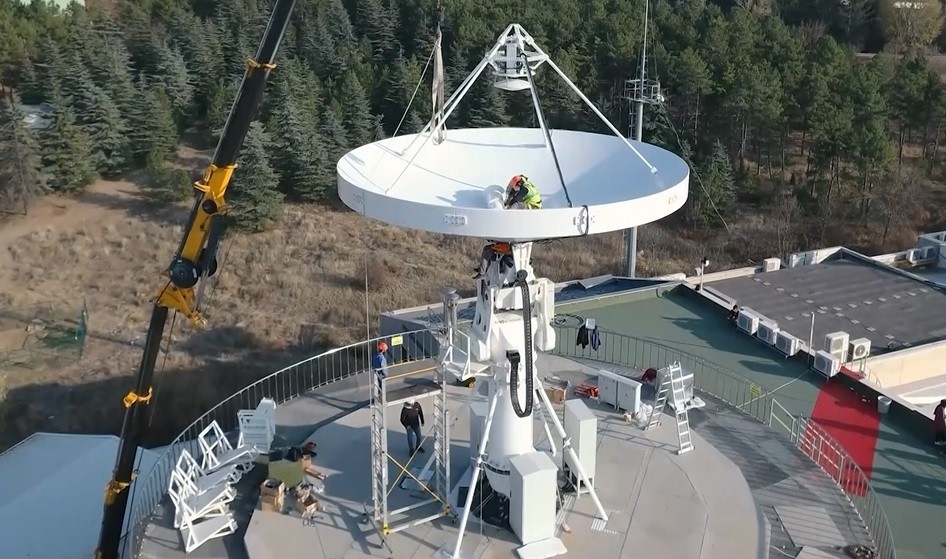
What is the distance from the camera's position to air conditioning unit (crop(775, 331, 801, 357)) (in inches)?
A: 1025

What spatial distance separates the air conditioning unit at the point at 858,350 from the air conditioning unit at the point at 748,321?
280 centimetres

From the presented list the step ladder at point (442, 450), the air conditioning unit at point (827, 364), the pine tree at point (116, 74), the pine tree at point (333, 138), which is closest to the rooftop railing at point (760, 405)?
the air conditioning unit at point (827, 364)

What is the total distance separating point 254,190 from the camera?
50.3m

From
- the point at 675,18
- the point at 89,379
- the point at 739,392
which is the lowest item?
the point at 89,379

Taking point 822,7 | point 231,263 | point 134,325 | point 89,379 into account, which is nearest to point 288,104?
point 231,263

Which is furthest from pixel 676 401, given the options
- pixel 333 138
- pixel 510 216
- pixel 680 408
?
pixel 333 138

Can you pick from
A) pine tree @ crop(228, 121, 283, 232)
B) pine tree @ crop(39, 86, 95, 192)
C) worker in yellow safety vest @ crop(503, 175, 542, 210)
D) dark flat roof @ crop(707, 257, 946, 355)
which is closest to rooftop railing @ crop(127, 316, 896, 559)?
worker in yellow safety vest @ crop(503, 175, 542, 210)

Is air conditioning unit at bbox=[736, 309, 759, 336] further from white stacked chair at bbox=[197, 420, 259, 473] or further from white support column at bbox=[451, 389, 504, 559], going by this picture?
white stacked chair at bbox=[197, 420, 259, 473]

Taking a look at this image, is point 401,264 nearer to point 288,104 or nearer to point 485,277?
point 288,104

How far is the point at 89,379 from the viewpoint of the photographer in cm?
3956

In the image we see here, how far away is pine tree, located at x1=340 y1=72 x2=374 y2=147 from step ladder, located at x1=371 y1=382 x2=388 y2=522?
4063 centimetres

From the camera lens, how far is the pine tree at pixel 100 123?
54.3 m

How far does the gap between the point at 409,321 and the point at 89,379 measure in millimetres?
19181

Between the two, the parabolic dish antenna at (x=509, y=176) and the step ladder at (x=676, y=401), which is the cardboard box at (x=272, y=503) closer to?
the parabolic dish antenna at (x=509, y=176)
